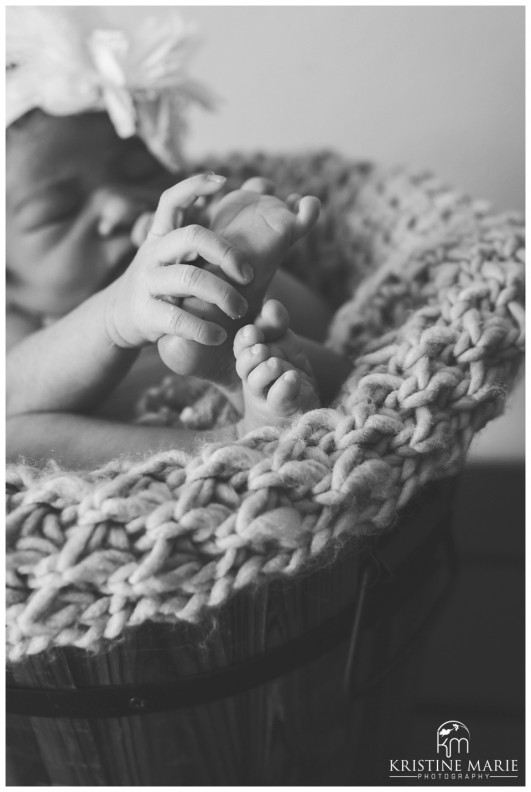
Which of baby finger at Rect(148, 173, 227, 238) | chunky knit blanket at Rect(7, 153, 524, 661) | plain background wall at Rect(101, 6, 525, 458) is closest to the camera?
chunky knit blanket at Rect(7, 153, 524, 661)

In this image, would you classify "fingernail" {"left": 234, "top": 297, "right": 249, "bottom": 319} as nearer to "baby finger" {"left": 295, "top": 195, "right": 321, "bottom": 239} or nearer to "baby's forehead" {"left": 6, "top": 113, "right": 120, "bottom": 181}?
"baby finger" {"left": 295, "top": 195, "right": 321, "bottom": 239}

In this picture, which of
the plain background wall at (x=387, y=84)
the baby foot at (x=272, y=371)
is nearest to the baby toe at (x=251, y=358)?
the baby foot at (x=272, y=371)

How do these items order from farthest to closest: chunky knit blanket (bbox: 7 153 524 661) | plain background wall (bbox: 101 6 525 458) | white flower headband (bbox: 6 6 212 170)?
plain background wall (bbox: 101 6 525 458)
white flower headband (bbox: 6 6 212 170)
chunky knit blanket (bbox: 7 153 524 661)

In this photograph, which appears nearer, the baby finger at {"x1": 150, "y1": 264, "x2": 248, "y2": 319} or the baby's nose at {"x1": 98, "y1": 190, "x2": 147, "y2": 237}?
the baby finger at {"x1": 150, "y1": 264, "x2": 248, "y2": 319}

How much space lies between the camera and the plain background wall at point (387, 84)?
0.99 meters

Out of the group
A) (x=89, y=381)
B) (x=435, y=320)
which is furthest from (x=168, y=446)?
(x=435, y=320)

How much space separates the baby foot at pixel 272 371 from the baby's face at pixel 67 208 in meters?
0.28

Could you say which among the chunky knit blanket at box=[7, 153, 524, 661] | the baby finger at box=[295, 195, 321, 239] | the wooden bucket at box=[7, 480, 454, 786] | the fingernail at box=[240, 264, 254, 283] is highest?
the baby finger at box=[295, 195, 321, 239]

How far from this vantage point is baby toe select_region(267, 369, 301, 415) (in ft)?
1.45

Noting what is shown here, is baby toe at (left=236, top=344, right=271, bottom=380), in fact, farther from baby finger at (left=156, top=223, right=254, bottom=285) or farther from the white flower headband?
the white flower headband

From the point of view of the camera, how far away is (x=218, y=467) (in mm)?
400

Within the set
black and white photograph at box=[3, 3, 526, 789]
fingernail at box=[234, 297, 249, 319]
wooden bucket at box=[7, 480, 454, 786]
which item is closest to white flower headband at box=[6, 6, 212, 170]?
black and white photograph at box=[3, 3, 526, 789]

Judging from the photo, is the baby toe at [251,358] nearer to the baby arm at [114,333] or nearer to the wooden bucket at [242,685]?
the baby arm at [114,333]

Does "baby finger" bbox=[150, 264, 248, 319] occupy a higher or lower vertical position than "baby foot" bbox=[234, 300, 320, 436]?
higher
